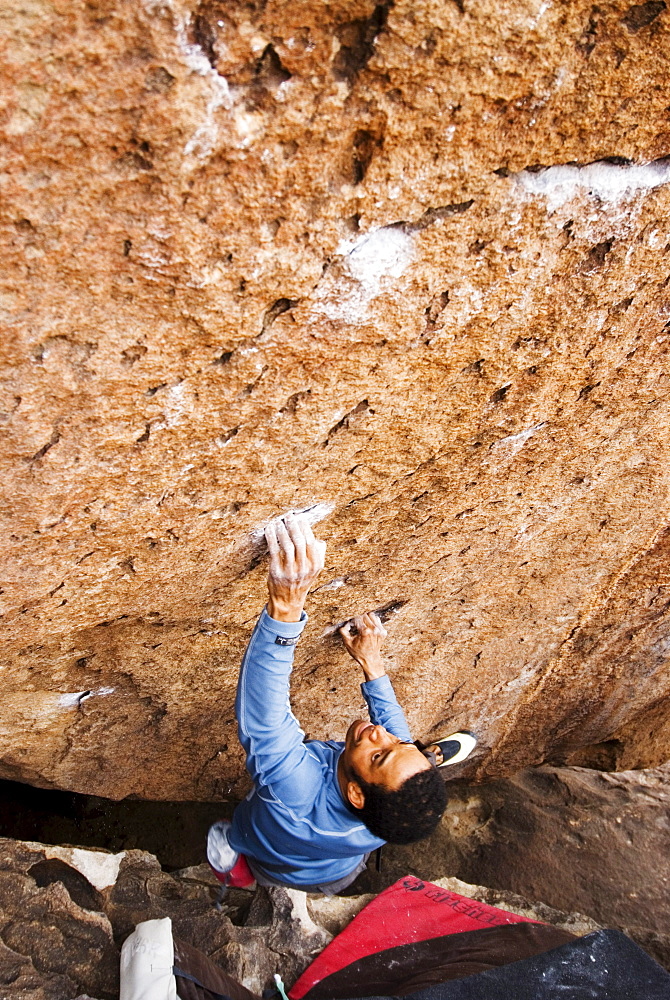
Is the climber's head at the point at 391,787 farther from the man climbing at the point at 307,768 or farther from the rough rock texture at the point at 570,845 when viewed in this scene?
the rough rock texture at the point at 570,845

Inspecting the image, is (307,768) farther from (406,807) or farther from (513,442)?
(513,442)

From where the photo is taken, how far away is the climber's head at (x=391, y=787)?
1801 mm

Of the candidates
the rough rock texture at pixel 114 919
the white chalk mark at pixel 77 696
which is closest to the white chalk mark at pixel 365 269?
the white chalk mark at pixel 77 696

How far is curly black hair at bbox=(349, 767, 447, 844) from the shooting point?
179 centimetres

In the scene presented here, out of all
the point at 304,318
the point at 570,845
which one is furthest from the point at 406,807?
the point at 570,845

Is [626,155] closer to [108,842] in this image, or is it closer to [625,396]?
[625,396]

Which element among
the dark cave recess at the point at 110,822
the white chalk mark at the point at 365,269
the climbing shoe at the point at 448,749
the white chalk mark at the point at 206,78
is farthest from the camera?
the dark cave recess at the point at 110,822

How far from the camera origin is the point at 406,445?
1.70 metres

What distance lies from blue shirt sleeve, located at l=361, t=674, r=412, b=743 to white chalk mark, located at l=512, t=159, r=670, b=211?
1.43 m

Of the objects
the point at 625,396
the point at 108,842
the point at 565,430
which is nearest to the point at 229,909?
the point at 108,842

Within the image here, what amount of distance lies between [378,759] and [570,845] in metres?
1.46

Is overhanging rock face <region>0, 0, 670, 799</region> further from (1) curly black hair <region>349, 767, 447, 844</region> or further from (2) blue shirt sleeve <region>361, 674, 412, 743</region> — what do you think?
(1) curly black hair <region>349, 767, 447, 844</region>

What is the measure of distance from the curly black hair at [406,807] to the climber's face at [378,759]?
2 cm

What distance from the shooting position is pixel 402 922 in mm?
2166
